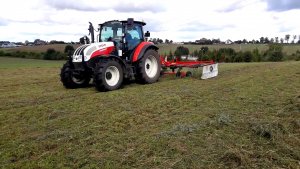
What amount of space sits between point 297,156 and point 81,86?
333 inches

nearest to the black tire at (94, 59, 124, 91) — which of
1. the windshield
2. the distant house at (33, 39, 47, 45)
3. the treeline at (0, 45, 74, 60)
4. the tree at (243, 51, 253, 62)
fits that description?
the windshield

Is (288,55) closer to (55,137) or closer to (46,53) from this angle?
(46,53)

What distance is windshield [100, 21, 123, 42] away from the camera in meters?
11.9

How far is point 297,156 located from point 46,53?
40877 millimetres

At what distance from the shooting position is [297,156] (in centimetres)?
471

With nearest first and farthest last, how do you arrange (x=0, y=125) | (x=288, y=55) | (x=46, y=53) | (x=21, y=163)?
(x=21, y=163), (x=0, y=125), (x=288, y=55), (x=46, y=53)

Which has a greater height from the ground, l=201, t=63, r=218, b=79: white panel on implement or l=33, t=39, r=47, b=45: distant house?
l=33, t=39, r=47, b=45: distant house

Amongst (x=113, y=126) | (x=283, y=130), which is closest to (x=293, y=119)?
(x=283, y=130)

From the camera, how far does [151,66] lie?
12984mm

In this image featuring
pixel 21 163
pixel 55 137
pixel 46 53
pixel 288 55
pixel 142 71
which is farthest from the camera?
pixel 46 53

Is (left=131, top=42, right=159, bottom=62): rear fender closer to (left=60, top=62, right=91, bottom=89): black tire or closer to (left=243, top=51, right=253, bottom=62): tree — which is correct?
(left=60, top=62, right=91, bottom=89): black tire

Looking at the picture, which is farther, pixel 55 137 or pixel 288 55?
pixel 288 55

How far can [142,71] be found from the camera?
1190cm

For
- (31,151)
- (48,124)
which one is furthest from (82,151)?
(48,124)
